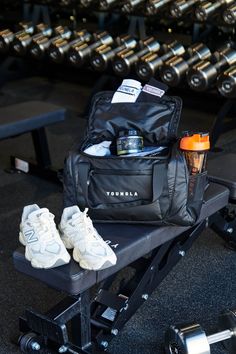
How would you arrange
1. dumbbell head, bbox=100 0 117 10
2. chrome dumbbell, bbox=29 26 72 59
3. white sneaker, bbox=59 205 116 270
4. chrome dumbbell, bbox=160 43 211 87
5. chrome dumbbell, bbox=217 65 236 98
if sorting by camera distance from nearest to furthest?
1. white sneaker, bbox=59 205 116 270
2. chrome dumbbell, bbox=217 65 236 98
3. chrome dumbbell, bbox=160 43 211 87
4. dumbbell head, bbox=100 0 117 10
5. chrome dumbbell, bbox=29 26 72 59

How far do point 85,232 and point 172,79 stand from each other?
2068 mm

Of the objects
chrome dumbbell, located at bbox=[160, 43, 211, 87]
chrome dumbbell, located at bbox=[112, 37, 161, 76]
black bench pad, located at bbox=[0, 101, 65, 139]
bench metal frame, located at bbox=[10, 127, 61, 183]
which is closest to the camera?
black bench pad, located at bbox=[0, 101, 65, 139]

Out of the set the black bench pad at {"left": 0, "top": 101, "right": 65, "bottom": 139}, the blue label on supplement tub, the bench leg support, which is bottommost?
the bench leg support

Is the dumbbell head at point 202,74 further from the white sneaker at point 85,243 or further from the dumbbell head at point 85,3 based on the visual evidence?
the white sneaker at point 85,243

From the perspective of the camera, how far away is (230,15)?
3.25m

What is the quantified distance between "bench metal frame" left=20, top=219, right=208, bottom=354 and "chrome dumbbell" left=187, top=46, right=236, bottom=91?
58.9 inches

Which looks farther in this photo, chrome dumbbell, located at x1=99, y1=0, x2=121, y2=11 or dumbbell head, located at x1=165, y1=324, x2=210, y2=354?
chrome dumbbell, located at x1=99, y1=0, x2=121, y2=11

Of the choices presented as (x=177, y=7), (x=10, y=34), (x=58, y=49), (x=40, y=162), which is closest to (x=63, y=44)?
(x=58, y=49)

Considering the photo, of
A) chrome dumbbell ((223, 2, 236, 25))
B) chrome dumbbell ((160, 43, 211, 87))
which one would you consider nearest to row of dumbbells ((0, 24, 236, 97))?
chrome dumbbell ((160, 43, 211, 87))

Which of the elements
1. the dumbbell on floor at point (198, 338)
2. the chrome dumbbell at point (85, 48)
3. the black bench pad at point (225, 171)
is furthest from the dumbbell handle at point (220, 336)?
the chrome dumbbell at point (85, 48)

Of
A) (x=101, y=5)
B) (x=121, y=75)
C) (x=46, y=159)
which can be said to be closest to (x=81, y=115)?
(x=121, y=75)

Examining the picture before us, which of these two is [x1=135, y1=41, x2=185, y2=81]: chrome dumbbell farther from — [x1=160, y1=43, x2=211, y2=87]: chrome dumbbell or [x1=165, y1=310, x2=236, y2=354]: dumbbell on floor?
[x1=165, y1=310, x2=236, y2=354]: dumbbell on floor

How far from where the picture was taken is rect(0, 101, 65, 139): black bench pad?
8.82 feet

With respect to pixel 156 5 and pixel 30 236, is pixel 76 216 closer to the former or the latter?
pixel 30 236
